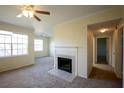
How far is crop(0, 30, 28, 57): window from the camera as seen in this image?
15.4 ft

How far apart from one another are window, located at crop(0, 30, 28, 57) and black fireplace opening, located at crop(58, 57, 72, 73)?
2.48 m

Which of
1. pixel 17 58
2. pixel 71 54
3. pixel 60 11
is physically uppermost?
pixel 60 11

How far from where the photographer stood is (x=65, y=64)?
4.77 metres

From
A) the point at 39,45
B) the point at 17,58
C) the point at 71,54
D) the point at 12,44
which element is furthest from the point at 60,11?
the point at 39,45

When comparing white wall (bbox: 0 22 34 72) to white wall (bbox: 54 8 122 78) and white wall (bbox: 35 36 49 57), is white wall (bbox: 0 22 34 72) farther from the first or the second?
white wall (bbox: 35 36 49 57)

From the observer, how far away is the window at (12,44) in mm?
4703

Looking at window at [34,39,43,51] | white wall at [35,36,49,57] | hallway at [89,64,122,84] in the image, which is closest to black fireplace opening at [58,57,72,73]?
hallway at [89,64,122,84]

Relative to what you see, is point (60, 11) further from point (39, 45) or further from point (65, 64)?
point (39, 45)

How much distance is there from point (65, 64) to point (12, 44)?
3.09m

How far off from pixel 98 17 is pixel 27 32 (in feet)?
14.1

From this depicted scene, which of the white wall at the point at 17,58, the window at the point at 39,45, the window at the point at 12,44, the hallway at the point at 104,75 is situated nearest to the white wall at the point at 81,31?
the hallway at the point at 104,75
